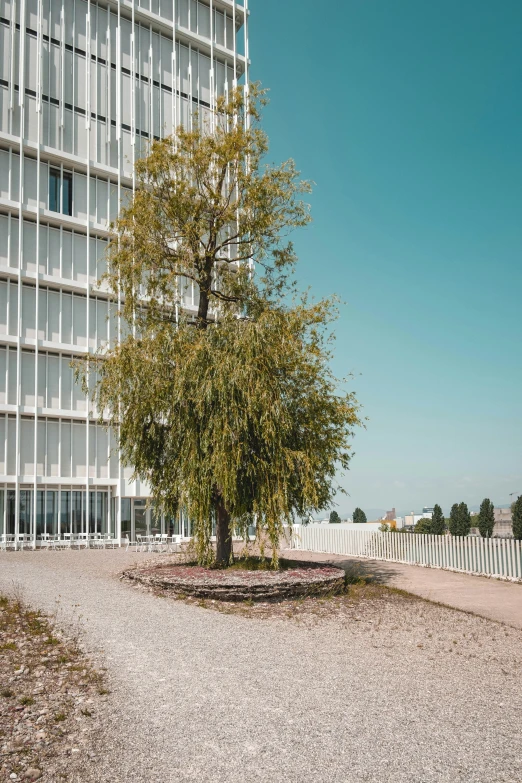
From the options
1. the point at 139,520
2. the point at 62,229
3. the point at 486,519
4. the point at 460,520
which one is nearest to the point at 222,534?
the point at 139,520

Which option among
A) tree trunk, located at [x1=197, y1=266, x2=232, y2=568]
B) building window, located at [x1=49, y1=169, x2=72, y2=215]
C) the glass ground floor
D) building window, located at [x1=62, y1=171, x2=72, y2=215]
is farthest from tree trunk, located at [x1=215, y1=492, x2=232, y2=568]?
building window, located at [x1=62, y1=171, x2=72, y2=215]

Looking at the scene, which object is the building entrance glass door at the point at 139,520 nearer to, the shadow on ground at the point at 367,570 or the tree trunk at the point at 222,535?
the shadow on ground at the point at 367,570

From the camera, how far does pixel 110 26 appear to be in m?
38.3

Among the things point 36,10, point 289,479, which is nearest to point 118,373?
point 289,479

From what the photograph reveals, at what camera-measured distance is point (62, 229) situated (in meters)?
35.3

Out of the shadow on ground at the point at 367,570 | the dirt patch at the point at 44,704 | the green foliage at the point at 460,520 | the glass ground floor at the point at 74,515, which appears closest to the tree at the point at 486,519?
the green foliage at the point at 460,520

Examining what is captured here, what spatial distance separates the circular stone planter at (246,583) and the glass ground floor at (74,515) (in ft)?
57.1

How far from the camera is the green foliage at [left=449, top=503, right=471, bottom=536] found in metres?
36.4

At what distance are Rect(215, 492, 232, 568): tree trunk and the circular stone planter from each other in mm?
800

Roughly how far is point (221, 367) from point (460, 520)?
1000 inches

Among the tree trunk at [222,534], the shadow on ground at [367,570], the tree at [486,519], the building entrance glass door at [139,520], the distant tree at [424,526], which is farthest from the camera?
the distant tree at [424,526]

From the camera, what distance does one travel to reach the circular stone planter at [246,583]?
45.1 feet

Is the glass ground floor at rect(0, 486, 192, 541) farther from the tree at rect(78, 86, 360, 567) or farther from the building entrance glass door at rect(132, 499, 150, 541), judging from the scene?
the tree at rect(78, 86, 360, 567)

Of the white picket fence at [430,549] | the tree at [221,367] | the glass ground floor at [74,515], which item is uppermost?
the tree at [221,367]
